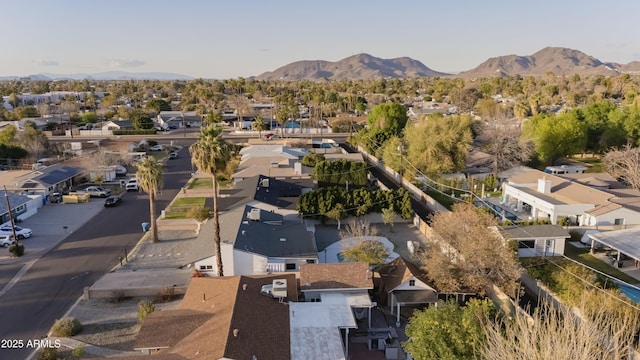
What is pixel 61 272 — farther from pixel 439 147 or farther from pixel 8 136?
pixel 8 136

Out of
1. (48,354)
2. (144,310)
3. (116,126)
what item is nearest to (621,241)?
(144,310)

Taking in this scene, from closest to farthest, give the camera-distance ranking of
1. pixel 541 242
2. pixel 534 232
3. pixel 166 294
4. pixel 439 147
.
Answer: pixel 166 294 → pixel 541 242 → pixel 534 232 → pixel 439 147

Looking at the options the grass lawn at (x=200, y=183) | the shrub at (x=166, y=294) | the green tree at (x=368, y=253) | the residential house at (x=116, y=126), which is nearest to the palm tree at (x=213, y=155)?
the shrub at (x=166, y=294)

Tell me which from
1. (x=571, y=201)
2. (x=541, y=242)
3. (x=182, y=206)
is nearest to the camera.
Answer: (x=541, y=242)

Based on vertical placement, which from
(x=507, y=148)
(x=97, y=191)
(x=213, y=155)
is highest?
(x=213, y=155)

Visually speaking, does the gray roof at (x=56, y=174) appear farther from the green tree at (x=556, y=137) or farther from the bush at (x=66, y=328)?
the green tree at (x=556, y=137)

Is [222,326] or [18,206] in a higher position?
[222,326]
